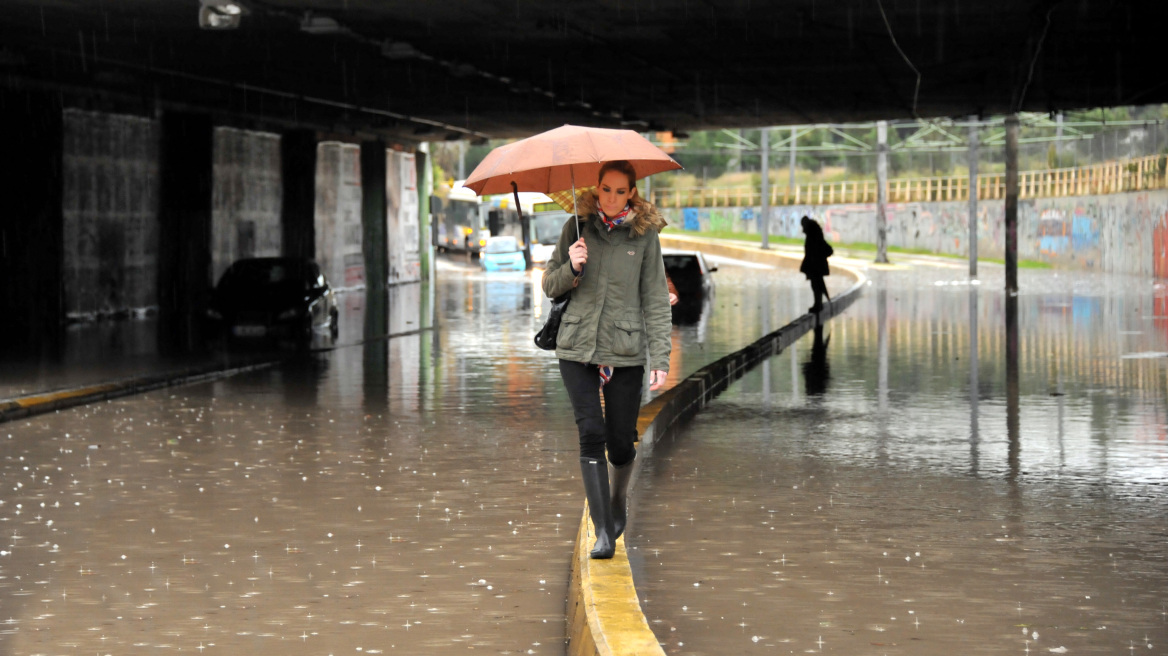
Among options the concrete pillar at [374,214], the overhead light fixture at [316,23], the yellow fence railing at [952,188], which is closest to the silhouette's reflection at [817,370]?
the overhead light fixture at [316,23]

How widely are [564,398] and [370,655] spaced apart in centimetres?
861

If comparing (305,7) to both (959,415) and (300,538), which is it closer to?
(959,415)

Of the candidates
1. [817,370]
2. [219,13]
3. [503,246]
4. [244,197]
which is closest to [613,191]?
[219,13]

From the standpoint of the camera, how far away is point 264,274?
81.3 ft

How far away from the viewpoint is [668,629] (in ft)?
19.2

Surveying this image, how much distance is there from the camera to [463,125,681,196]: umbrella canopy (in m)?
6.65

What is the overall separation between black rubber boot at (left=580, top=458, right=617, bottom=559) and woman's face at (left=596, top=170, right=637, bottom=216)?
109 cm

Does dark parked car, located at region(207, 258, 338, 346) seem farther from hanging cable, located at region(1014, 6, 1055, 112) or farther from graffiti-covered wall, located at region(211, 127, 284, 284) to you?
hanging cable, located at region(1014, 6, 1055, 112)

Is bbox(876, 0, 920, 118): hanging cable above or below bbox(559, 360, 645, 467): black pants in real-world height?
above

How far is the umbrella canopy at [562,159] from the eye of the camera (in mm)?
6652

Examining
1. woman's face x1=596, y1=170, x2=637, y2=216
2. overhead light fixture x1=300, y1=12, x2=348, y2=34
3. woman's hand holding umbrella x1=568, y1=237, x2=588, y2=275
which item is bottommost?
woman's hand holding umbrella x1=568, y1=237, x2=588, y2=275

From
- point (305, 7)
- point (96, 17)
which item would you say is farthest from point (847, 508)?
point (96, 17)

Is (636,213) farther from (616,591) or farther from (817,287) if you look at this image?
(817,287)

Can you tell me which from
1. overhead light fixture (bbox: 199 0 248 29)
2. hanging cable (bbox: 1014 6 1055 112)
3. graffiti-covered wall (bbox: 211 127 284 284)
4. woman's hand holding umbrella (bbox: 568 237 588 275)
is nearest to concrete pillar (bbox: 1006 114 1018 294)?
hanging cable (bbox: 1014 6 1055 112)
